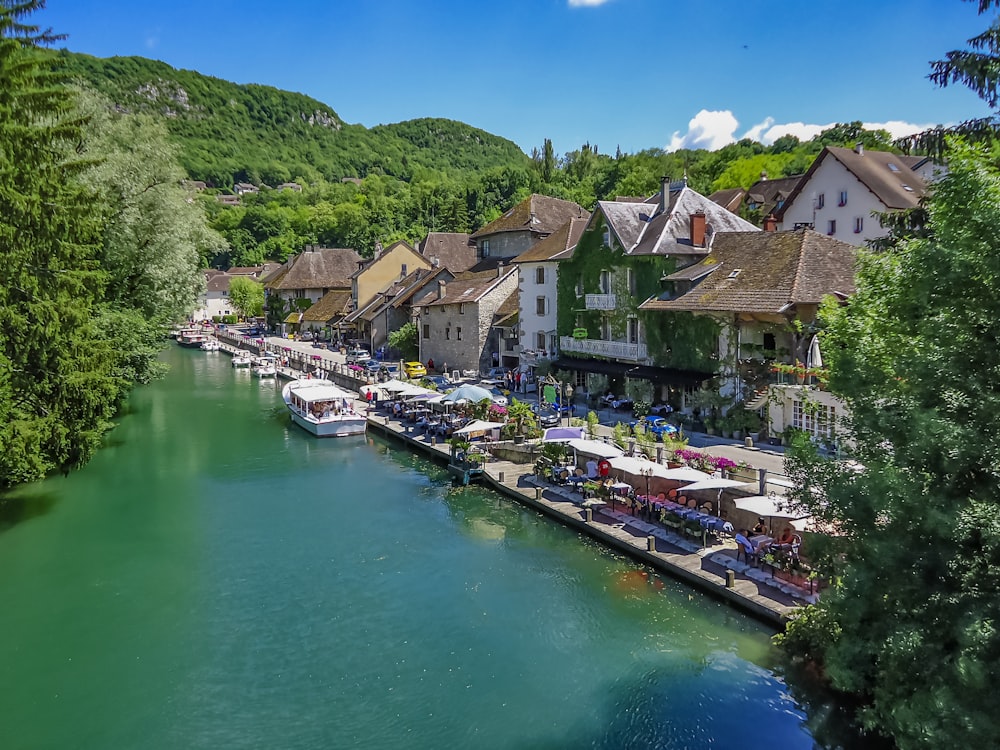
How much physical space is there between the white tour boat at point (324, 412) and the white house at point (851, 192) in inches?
1031

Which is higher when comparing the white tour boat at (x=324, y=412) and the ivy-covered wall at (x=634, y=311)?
the ivy-covered wall at (x=634, y=311)

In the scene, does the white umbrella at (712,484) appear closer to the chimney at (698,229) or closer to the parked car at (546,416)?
the parked car at (546,416)

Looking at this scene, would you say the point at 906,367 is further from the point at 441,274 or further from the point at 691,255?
the point at 441,274

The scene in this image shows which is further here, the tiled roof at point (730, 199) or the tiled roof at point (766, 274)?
the tiled roof at point (730, 199)

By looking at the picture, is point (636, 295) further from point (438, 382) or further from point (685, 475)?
point (685, 475)

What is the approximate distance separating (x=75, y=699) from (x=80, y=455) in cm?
1128

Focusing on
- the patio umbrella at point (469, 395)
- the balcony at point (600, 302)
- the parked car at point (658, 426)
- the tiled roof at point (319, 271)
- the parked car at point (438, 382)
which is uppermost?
the tiled roof at point (319, 271)

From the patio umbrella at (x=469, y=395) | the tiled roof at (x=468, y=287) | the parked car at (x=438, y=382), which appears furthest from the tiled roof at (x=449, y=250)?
the patio umbrella at (x=469, y=395)

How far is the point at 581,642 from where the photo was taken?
16000mm

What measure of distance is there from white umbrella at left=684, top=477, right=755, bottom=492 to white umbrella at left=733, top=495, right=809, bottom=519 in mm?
783

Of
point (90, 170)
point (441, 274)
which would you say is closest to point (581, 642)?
point (90, 170)

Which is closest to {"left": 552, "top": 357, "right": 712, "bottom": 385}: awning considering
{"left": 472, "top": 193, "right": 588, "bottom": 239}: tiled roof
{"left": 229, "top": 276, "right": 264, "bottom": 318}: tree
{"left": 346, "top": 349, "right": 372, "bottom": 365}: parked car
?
{"left": 472, "top": 193, "right": 588, "bottom": 239}: tiled roof

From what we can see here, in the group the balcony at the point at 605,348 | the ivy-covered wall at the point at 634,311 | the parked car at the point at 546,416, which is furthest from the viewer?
the balcony at the point at 605,348

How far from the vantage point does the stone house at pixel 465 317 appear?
1886 inches
